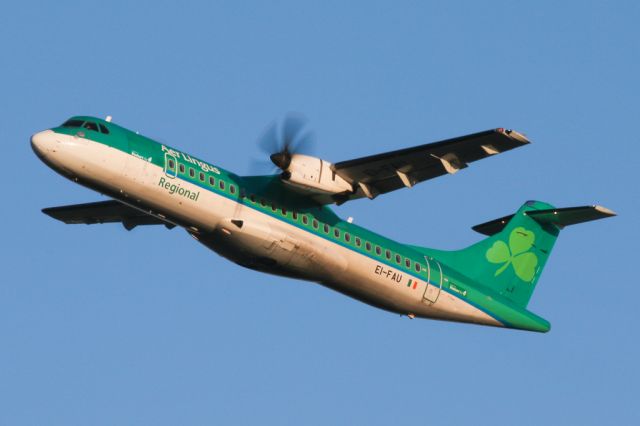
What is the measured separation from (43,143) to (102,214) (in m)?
6.63

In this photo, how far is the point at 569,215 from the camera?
30.4m

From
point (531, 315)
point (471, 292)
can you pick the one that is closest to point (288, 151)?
point (471, 292)

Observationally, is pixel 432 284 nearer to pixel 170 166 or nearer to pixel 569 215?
pixel 569 215

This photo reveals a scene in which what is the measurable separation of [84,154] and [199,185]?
2.58 metres

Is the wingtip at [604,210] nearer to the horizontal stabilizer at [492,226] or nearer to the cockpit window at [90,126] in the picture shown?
the horizontal stabilizer at [492,226]

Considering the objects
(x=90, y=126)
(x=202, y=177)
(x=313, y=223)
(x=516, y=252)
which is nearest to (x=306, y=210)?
(x=313, y=223)

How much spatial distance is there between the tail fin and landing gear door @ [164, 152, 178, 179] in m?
8.08

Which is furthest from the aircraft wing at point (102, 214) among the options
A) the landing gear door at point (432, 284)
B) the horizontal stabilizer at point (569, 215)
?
the horizontal stabilizer at point (569, 215)

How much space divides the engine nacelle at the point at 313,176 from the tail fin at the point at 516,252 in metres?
4.71

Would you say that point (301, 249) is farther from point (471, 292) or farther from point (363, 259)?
point (471, 292)

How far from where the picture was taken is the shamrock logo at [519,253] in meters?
31.5

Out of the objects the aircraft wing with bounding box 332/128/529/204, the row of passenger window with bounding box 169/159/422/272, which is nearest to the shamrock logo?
the row of passenger window with bounding box 169/159/422/272

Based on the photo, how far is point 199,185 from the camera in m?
25.8

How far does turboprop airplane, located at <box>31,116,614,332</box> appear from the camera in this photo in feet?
82.2
